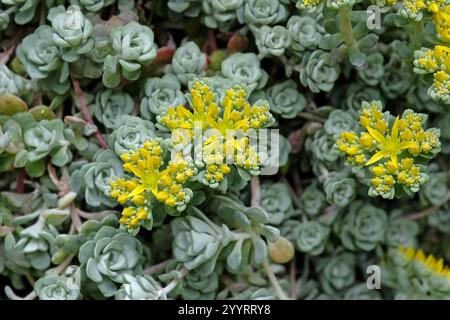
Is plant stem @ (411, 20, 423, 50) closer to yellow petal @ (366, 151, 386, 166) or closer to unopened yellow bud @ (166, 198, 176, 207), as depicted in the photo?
yellow petal @ (366, 151, 386, 166)

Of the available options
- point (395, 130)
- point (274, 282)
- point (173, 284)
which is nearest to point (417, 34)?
point (395, 130)

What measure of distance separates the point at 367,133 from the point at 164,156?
0.40 m

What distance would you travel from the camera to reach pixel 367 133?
148 cm

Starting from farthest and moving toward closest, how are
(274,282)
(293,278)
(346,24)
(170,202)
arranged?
(293,278), (274,282), (346,24), (170,202)

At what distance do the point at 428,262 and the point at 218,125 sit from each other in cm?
62

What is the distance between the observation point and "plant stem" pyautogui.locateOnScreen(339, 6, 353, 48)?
1.51m

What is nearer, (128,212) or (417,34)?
(128,212)

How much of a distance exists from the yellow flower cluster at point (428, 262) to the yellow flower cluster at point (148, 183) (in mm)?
598

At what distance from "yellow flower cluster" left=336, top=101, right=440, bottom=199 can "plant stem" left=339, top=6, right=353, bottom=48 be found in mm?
172

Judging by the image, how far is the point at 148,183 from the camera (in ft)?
4.70

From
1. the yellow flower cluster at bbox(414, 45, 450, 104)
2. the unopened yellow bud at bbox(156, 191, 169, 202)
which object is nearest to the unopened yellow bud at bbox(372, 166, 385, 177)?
the yellow flower cluster at bbox(414, 45, 450, 104)

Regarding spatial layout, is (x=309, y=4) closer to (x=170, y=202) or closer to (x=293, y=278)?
(x=170, y=202)

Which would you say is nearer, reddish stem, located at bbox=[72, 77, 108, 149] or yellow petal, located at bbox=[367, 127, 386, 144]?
yellow petal, located at bbox=[367, 127, 386, 144]

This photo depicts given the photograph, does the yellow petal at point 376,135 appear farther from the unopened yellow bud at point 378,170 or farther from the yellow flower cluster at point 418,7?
the yellow flower cluster at point 418,7
